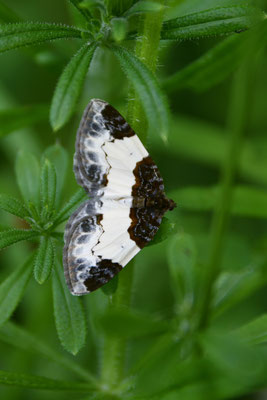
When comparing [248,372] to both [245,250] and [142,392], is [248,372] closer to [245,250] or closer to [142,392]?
[142,392]

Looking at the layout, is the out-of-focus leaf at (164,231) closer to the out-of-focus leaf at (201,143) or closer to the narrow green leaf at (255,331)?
the narrow green leaf at (255,331)

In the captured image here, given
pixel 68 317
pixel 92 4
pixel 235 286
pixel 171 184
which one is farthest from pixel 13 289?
pixel 171 184

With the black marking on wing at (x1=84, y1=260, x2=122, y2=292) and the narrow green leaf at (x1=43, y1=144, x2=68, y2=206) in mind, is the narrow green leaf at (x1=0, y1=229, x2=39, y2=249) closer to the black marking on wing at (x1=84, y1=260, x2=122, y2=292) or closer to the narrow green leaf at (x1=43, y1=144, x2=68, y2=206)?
the black marking on wing at (x1=84, y1=260, x2=122, y2=292)

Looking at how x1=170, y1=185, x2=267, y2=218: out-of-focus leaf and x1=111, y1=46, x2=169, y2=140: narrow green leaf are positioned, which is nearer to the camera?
x1=111, y1=46, x2=169, y2=140: narrow green leaf

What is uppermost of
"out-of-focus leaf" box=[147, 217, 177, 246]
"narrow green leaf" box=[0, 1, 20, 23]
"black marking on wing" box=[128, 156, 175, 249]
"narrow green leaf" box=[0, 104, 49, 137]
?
"narrow green leaf" box=[0, 1, 20, 23]

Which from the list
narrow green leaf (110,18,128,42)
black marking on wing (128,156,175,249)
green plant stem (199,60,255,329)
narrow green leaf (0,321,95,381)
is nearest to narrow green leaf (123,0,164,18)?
narrow green leaf (110,18,128,42)

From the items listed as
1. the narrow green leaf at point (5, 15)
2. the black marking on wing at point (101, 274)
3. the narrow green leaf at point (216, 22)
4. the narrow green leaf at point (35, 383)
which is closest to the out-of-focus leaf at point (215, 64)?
the narrow green leaf at point (216, 22)

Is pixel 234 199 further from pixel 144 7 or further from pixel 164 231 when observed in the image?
pixel 144 7
